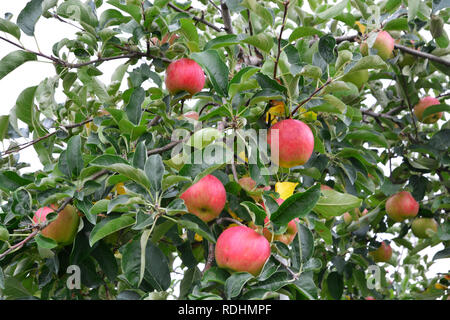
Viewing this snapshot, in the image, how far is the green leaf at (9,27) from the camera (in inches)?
58.5

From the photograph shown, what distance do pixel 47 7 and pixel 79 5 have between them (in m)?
0.10

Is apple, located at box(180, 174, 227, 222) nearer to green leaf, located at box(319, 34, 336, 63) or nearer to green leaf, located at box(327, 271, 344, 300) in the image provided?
green leaf, located at box(319, 34, 336, 63)

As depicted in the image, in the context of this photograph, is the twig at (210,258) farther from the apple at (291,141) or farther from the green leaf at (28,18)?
the green leaf at (28,18)

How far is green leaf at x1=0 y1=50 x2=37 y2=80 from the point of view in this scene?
1.52 metres

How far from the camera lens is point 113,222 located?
3.91 ft

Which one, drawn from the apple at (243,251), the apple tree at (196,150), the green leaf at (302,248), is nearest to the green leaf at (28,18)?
the apple tree at (196,150)

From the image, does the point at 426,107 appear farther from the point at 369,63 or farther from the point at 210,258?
the point at 210,258

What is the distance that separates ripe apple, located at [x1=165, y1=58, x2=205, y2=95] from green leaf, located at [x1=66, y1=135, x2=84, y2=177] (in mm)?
441

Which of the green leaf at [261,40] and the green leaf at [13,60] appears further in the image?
the green leaf at [13,60]

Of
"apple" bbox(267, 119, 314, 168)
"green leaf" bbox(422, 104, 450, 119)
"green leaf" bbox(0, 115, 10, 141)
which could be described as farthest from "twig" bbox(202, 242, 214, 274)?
"green leaf" bbox(422, 104, 450, 119)

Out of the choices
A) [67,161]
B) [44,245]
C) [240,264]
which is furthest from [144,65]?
[240,264]

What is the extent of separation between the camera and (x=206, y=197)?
1.30 m

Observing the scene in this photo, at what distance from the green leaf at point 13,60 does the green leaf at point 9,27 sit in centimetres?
6
